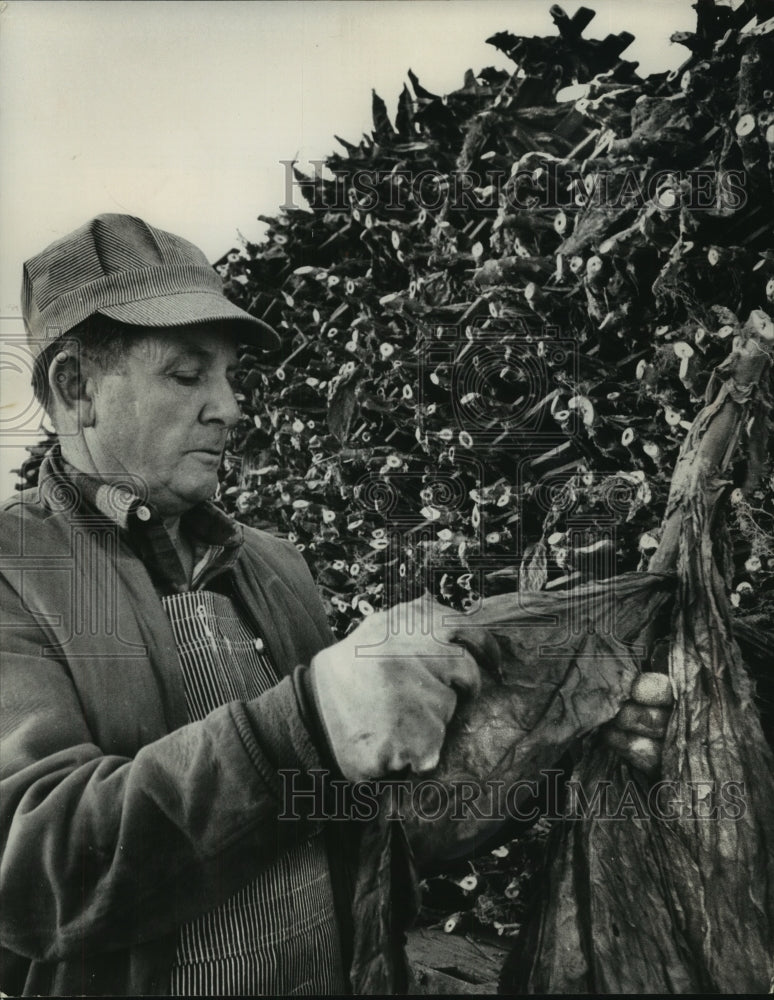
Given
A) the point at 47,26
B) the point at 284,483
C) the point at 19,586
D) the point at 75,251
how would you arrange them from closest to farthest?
the point at 19,586
the point at 75,251
the point at 47,26
the point at 284,483

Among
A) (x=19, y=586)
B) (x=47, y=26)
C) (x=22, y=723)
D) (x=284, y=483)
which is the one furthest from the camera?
(x=284, y=483)

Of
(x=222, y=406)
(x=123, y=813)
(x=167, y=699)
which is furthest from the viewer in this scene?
(x=222, y=406)

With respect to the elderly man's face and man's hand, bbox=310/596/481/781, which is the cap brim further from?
man's hand, bbox=310/596/481/781

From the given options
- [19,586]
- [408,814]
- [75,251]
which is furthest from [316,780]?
[75,251]

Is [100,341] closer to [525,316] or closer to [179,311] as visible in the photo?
[179,311]

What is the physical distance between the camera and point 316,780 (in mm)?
1466

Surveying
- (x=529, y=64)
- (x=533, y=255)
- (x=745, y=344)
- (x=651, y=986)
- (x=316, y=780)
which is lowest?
→ (x=651, y=986)

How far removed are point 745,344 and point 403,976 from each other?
1125 millimetres

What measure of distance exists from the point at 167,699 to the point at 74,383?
53cm

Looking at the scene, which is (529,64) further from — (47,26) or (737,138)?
(47,26)

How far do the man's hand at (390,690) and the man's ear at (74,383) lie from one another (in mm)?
557

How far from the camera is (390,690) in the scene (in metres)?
1.45

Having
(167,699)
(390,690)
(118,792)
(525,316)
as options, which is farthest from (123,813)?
(525,316)

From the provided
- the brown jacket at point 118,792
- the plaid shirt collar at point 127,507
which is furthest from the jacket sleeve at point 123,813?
the plaid shirt collar at point 127,507
